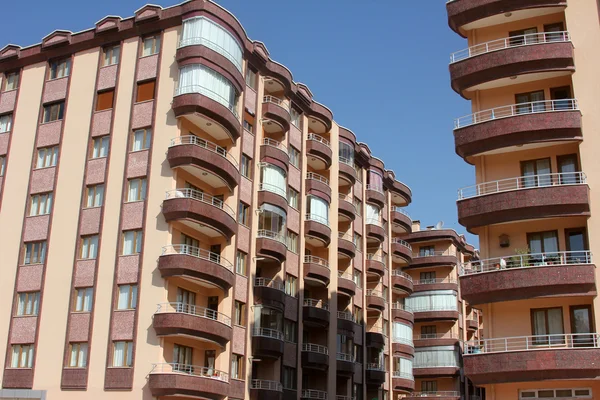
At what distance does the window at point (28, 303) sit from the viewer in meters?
50.4

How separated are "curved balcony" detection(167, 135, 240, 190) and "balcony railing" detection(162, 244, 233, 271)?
4543 millimetres

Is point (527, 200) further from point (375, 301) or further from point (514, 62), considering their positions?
point (375, 301)

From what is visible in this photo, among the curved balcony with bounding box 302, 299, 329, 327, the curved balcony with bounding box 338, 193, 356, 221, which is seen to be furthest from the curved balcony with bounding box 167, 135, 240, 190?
the curved balcony with bounding box 338, 193, 356, 221

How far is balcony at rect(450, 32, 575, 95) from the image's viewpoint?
36.6 m

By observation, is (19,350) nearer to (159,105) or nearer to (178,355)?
(178,355)

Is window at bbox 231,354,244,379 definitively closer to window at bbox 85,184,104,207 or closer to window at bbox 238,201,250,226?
window at bbox 238,201,250,226

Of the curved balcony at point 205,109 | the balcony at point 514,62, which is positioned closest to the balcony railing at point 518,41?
the balcony at point 514,62

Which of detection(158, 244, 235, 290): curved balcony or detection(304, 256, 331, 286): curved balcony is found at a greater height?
detection(304, 256, 331, 286): curved balcony

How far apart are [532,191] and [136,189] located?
984 inches

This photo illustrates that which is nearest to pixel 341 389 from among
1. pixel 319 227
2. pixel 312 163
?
pixel 319 227

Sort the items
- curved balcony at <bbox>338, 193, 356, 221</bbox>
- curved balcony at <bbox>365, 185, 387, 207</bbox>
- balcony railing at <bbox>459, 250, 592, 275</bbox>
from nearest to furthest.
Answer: balcony railing at <bbox>459, 250, 592, 275</bbox> < curved balcony at <bbox>338, 193, 356, 221</bbox> < curved balcony at <bbox>365, 185, 387, 207</bbox>

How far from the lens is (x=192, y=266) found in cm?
4662

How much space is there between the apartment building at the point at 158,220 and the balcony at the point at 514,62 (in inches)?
683

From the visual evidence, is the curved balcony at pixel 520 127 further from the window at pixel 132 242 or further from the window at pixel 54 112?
the window at pixel 54 112
